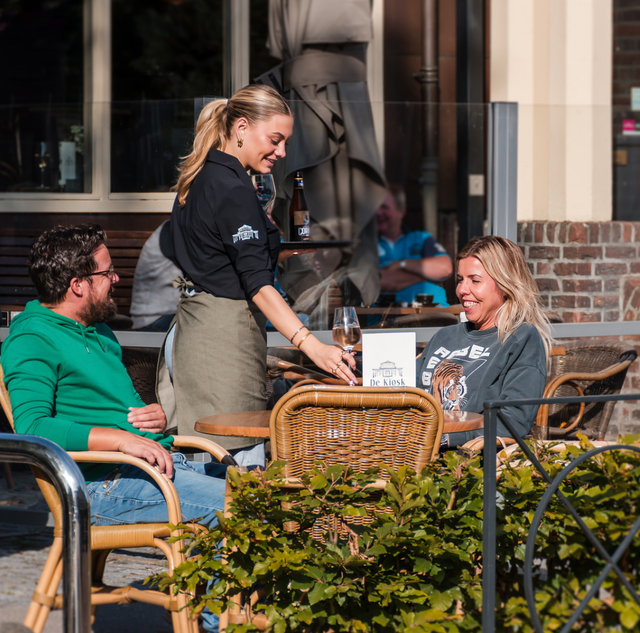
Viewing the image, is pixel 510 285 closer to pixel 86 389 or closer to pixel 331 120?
pixel 86 389

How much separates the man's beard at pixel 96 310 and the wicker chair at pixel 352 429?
2.91ft

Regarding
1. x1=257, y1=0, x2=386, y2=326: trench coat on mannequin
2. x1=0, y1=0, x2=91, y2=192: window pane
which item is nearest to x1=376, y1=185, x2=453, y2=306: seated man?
x1=257, y1=0, x2=386, y2=326: trench coat on mannequin

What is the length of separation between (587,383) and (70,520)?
335cm

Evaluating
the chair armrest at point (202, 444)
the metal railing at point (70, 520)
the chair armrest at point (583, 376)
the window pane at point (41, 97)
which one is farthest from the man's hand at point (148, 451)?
the window pane at point (41, 97)

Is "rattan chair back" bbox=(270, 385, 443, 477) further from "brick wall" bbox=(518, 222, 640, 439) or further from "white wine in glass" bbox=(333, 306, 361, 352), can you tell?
"brick wall" bbox=(518, 222, 640, 439)

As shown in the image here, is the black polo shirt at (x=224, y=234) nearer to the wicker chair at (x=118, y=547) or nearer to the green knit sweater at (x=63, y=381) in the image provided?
the green knit sweater at (x=63, y=381)

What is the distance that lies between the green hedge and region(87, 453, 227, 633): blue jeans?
1.77 ft

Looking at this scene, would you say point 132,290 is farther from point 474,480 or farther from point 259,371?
point 474,480

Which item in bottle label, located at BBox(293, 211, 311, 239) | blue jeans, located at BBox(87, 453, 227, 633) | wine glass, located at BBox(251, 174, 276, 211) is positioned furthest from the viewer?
bottle label, located at BBox(293, 211, 311, 239)

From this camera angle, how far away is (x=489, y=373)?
3.04 m

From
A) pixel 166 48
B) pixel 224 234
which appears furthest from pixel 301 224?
pixel 166 48

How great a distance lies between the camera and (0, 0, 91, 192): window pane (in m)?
4.52

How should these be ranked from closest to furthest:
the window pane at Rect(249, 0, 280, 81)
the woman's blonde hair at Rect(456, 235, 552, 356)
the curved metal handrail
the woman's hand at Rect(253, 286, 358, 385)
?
the curved metal handrail
the woman's hand at Rect(253, 286, 358, 385)
the woman's blonde hair at Rect(456, 235, 552, 356)
the window pane at Rect(249, 0, 280, 81)

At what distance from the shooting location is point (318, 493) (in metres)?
1.93
